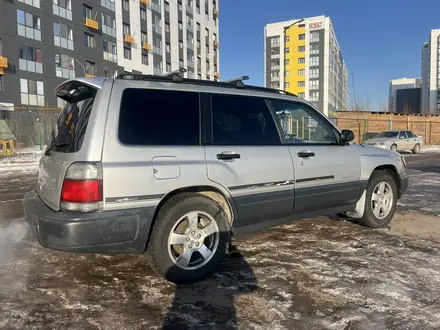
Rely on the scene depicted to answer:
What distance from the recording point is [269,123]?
4.08 metres

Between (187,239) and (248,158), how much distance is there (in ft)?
3.33

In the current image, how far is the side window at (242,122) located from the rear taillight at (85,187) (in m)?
1.19

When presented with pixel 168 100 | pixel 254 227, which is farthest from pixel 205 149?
pixel 254 227

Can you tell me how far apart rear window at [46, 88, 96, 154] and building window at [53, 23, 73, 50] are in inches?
1466

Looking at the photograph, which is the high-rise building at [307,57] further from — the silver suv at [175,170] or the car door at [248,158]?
the car door at [248,158]

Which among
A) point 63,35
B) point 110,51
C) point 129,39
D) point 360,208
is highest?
point 129,39

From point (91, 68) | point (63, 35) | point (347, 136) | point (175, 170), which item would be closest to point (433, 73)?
point (91, 68)

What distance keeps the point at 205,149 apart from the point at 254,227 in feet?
3.50

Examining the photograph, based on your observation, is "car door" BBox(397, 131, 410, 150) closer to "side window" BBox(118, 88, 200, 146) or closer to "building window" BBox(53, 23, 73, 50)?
"side window" BBox(118, 88, 200, 146)

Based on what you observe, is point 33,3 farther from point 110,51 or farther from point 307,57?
point 307,57

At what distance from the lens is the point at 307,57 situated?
296ft

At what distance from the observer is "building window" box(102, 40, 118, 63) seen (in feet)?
138

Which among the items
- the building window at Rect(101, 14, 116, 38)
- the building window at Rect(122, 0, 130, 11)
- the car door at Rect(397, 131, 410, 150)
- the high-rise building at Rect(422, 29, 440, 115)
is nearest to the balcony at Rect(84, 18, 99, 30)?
the building window at Rect(101, 14, 116, 38)

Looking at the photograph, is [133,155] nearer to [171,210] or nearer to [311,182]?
[171,210]
